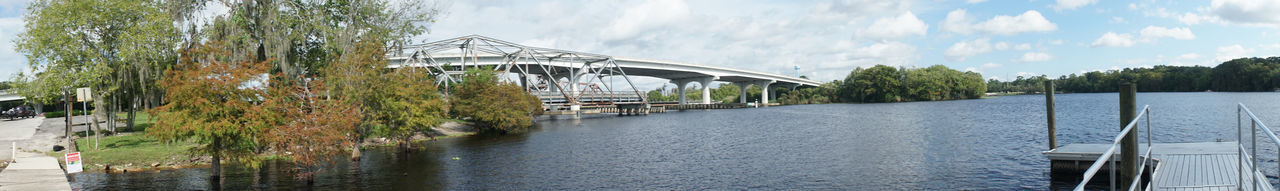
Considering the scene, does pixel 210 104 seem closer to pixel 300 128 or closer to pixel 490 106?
pixel 300 128

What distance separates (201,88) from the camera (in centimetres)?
1538

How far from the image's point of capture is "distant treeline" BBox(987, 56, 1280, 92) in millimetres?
114312

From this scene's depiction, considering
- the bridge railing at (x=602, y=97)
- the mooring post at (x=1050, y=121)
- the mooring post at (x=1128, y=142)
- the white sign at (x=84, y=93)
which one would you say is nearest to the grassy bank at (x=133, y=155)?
the white sign at (x=84, y=93)

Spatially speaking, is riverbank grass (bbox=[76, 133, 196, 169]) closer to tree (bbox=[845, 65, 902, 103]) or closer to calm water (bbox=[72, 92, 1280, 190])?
calm water (bbox=[72, 92, 1280, 190])

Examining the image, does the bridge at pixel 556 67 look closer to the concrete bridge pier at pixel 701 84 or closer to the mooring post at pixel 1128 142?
the concrete bridge pier at pixel 701 84

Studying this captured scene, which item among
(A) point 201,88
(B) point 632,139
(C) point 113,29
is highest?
(C) point 113,29

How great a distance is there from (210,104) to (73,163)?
737cm

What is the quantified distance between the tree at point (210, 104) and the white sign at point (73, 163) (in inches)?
208

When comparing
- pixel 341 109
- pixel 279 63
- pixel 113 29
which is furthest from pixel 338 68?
pixel 113 29

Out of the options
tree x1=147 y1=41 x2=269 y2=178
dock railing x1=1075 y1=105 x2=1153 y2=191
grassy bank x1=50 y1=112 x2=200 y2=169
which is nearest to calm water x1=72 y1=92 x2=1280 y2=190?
grassy bank x1=50 y1=112 x2=200 y2=169

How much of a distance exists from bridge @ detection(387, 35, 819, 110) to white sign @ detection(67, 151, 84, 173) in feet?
176

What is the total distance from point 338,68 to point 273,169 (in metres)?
4.12

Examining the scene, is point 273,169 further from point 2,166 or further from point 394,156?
point 2,166

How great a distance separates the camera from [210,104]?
15.6m
